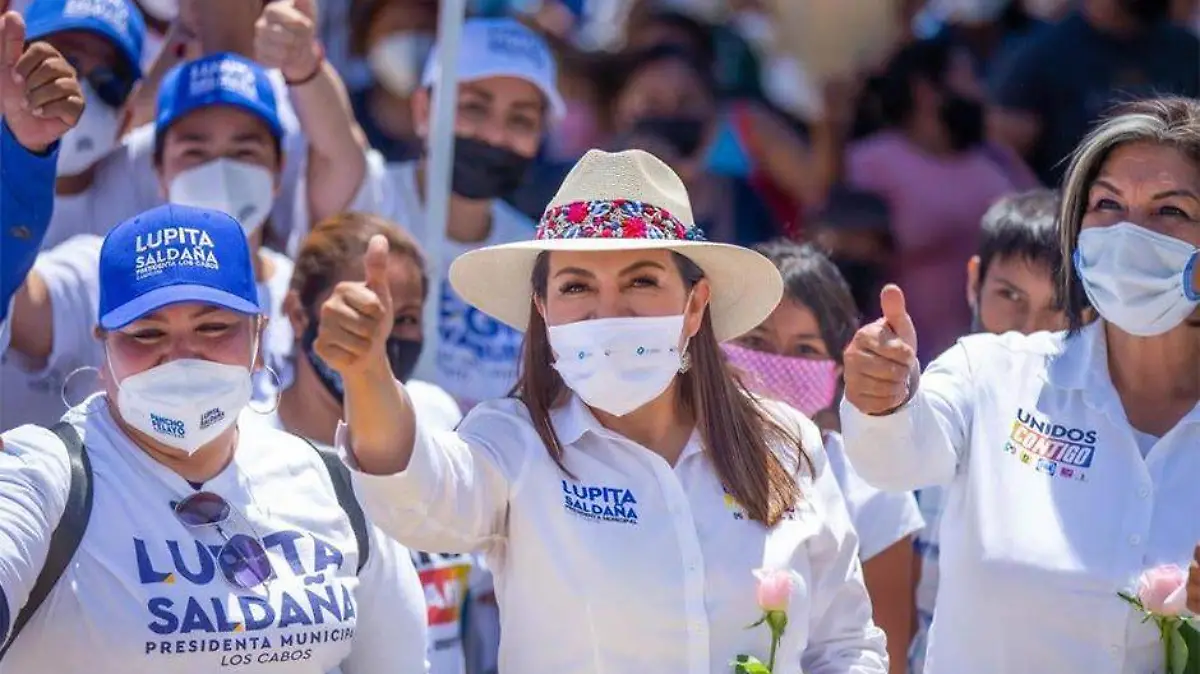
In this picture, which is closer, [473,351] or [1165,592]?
[1165,592]

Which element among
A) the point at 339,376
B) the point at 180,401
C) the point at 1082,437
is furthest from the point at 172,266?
the point at 1082,437

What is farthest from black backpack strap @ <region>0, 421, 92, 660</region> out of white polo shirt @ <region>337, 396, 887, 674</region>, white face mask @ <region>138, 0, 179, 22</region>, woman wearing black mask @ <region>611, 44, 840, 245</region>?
woman wearing black mask @ <region>611, 44, 840, 245</region>

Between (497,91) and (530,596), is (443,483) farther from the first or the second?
(497,91)

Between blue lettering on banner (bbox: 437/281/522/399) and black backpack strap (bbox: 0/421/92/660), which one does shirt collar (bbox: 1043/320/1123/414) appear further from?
blue lettering on banner (bbox: 437/281/522/399)

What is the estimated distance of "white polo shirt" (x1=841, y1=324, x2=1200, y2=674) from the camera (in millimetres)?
3959

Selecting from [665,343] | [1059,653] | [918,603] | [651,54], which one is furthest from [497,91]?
[1059,653]

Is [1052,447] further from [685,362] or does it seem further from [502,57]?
[502,57]

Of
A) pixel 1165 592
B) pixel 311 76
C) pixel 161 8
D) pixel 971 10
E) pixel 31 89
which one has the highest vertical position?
pixel 971 10

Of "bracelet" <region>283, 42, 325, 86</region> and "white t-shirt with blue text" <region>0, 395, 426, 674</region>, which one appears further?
"bracelet" <region>283, 42, 325, 86</region>

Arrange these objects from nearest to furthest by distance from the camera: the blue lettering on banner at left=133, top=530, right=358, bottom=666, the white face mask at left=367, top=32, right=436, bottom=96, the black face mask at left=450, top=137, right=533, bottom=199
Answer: the blue lettering on banner at left=133, top=530, right=358, bottom=666
the black face mask at left=450, top=137, right=533, bottom=199
the white face mask at left=367, top=32, right=436, bottom=96

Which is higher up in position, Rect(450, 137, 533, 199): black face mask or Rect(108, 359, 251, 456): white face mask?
Rect(450, 137, 533, 199): black face mask

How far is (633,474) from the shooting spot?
3.92 metres

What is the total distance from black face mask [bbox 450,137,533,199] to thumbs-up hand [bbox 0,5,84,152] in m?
2.13

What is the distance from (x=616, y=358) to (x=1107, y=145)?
3.93 feet
